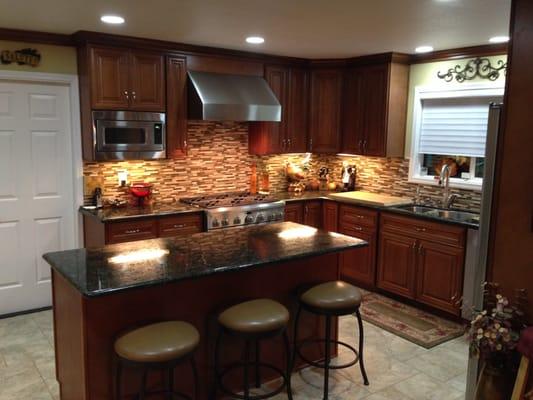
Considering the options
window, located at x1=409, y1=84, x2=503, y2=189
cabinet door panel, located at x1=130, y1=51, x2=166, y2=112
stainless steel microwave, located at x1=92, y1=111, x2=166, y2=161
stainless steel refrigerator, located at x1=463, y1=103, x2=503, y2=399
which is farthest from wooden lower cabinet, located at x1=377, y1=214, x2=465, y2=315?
cabinet door panel, located at x1=130, y1=51, x2=166, y2=112

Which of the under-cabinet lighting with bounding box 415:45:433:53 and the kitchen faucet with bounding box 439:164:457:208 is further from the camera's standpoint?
the kitchen faucet with bounding box 439:164:457:208

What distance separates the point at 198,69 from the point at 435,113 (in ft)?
8.11

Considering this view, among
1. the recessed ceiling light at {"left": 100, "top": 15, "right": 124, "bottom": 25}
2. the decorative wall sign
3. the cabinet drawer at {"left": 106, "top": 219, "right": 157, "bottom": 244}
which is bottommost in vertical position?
the cabinet drawer at {"left": 106, "top": 219, "right": 157, "bottom": 244}

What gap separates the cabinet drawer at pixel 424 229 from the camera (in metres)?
4.14

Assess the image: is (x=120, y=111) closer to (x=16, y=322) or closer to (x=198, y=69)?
(x=198, y=69)

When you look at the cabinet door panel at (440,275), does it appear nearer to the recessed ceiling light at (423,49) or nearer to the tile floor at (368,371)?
the tile floor at (368,371)

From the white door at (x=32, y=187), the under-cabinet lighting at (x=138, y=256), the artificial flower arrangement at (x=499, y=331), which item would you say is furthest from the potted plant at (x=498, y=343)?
the white door at (x=32, y=187)

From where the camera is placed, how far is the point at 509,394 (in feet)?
8.29

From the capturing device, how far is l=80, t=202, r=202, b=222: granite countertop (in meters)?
4.17

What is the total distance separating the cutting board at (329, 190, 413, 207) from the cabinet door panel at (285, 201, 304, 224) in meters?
0.39

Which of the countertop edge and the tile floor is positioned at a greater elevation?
the countertop edge

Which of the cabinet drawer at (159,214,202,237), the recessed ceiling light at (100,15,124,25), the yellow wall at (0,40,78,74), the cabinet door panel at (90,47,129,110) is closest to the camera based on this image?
the recessed ceiling light at (100,15,124,25)

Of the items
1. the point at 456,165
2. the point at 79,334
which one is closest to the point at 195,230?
the point at 79,334

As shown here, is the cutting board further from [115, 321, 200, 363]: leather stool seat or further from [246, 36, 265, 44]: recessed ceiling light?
[115, 321, 200, 363]: leather stool seat
